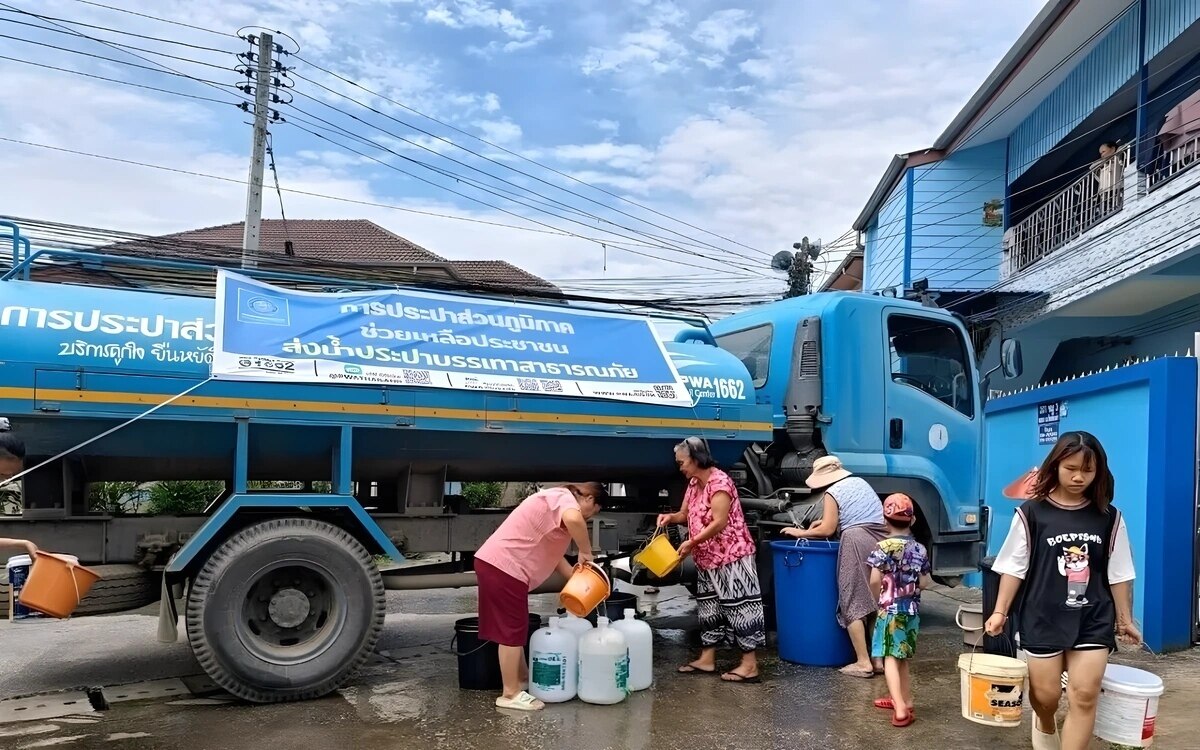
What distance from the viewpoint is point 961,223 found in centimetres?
1478

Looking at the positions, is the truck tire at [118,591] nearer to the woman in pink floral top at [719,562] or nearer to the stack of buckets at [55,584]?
the stack of buckets at [55,584]

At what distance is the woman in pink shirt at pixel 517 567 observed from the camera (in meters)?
4.94

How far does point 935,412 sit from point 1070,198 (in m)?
7.45

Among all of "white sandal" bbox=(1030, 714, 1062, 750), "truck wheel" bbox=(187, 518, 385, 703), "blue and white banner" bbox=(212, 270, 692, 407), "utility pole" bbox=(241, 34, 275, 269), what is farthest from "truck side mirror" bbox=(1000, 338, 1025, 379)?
"utility pole" bbox=(241, 34, 275, 269)

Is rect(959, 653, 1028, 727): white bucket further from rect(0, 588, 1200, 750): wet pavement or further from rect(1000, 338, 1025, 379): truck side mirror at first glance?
rect(1000, 338, 1025, 379): truck side mirror

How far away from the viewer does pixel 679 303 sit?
1029 cm

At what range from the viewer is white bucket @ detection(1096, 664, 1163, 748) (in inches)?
139

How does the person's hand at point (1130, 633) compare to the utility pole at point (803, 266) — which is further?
the utility pole at point (803, 266)

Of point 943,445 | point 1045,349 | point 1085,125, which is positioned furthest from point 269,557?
point 1045,349

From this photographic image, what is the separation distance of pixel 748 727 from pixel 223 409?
133 inches

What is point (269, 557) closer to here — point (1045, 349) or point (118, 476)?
point (118, 476)

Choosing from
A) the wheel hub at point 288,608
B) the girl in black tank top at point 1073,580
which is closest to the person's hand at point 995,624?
the girl in black tank top at point 1073,580

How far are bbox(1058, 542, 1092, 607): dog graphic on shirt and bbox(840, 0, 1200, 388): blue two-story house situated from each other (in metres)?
4.30

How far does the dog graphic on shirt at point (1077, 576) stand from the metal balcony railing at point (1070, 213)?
891 cm
